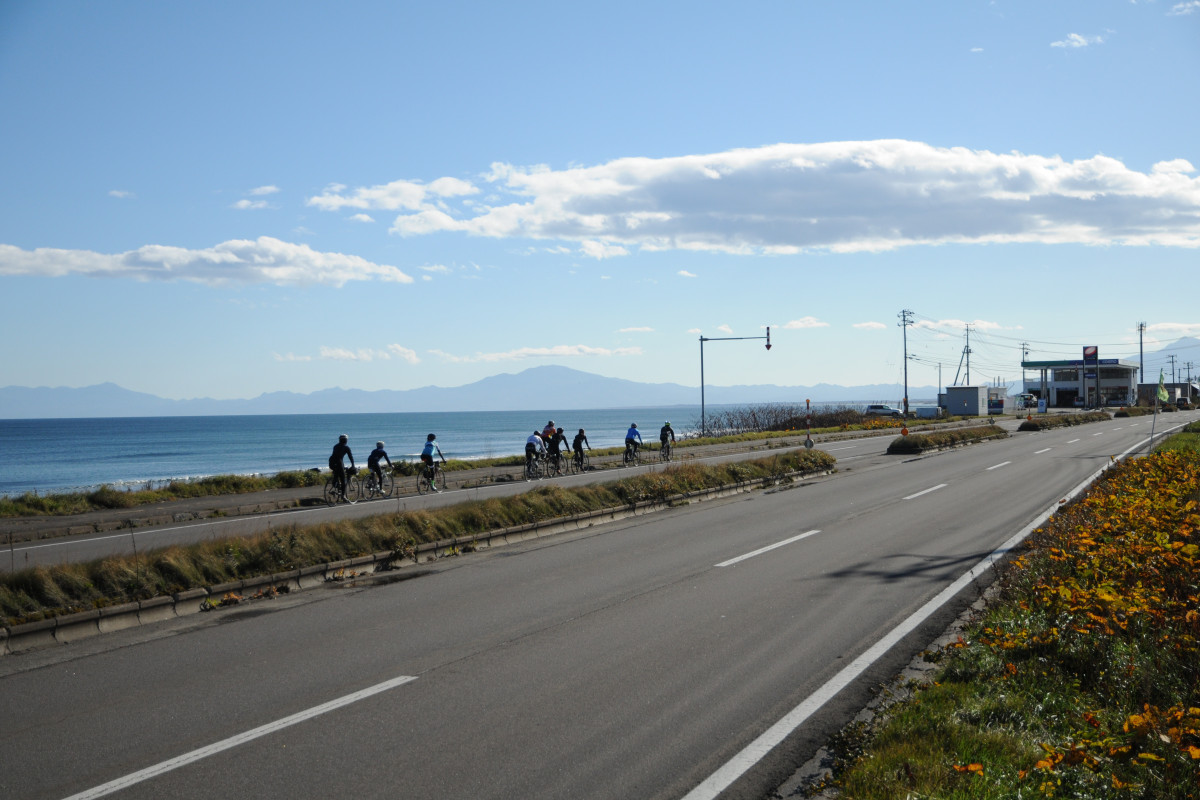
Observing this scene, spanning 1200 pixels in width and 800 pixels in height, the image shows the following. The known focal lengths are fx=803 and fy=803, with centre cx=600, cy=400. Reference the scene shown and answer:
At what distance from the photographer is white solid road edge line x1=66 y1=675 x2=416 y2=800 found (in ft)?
15.0

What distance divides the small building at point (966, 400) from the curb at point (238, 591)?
85656 millimetres

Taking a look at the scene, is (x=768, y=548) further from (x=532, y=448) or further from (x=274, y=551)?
(x=532, y=448)

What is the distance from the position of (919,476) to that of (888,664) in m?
18.6

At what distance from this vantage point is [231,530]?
16188mm

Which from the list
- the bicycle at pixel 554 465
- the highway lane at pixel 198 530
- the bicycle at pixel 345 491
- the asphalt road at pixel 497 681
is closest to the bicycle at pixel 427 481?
the highway lane at pixel 198 530

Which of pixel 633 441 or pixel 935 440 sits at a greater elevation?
pixel 633 441

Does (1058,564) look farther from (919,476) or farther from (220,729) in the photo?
(919,476)

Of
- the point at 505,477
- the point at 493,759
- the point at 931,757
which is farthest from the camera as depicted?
the point at 505,477

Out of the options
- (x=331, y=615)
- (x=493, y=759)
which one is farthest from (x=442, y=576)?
(x=493, y=759)

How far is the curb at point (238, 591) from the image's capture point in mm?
7934

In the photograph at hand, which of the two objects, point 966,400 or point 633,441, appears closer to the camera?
point 633,441

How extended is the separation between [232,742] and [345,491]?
1764cm

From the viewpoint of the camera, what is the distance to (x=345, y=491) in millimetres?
22172

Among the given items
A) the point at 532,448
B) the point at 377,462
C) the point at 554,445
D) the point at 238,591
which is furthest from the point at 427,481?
the point at 238,591
